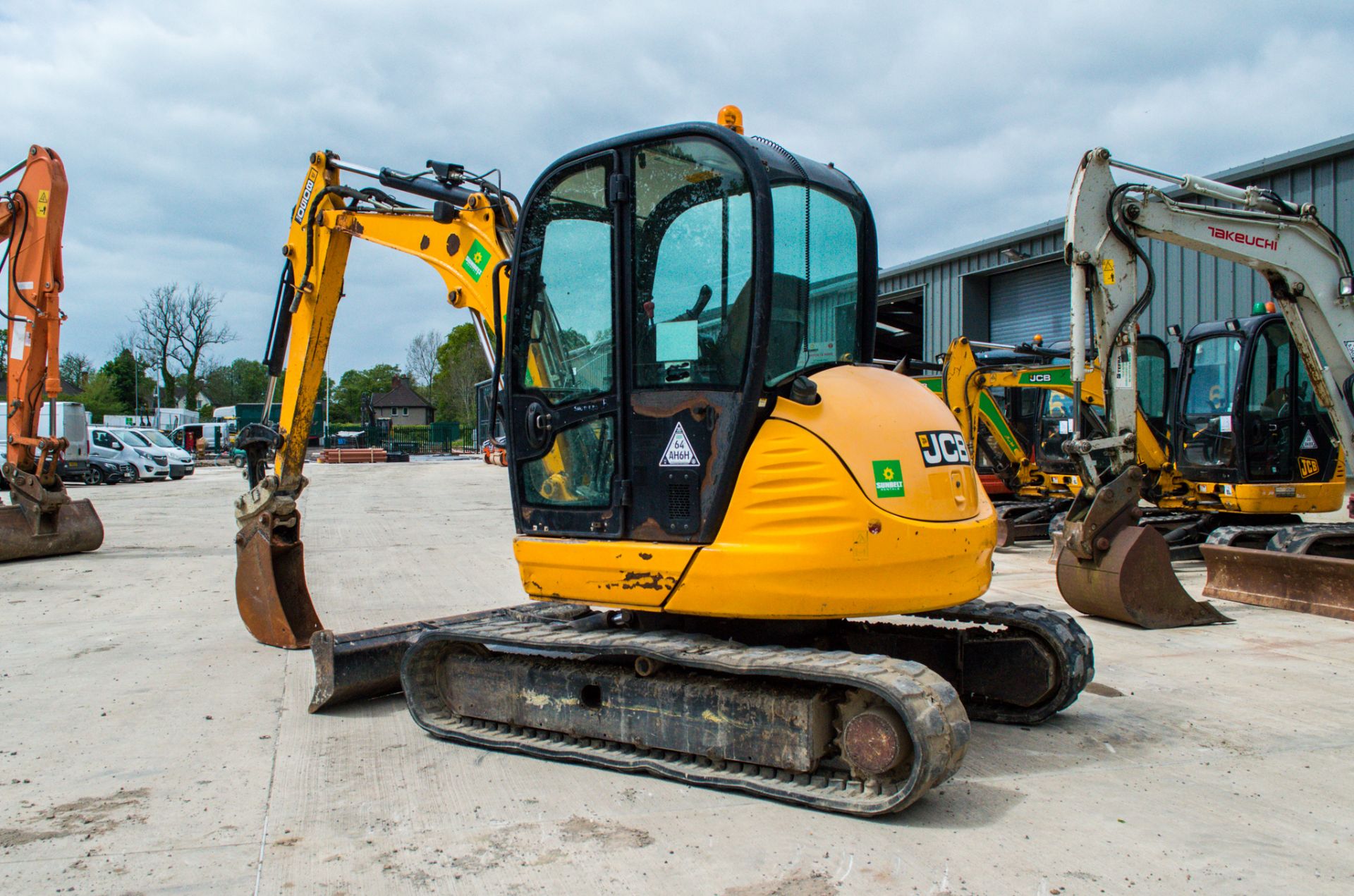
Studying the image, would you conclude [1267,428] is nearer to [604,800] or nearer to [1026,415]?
[1026,415]

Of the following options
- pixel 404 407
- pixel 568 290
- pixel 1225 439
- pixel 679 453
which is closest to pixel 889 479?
pixel 679 453

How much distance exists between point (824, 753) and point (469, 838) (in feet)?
4.71

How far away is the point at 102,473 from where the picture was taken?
31172mm

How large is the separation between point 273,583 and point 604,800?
392cm

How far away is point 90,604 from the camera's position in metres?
9.14

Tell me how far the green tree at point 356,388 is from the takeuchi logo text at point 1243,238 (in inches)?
4144

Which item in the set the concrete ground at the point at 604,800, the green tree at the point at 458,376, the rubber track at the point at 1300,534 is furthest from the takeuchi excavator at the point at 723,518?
the green tree at the point at 458,376

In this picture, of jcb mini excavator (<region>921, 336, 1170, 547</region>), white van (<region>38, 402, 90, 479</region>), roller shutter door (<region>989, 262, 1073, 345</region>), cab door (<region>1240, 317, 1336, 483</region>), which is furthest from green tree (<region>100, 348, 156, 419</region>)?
cab door (<region>1240, 317, 1336, 483</region>)

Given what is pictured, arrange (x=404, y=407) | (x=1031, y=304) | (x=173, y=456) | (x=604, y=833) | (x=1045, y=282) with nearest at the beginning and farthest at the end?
(x=604, y=833) → (x=1045, y=282) → (x=1031, y=304) → (x=173, y=456) → (x=404, y=407)

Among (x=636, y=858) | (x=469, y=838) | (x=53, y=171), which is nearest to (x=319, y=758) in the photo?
(x=469, y=838)

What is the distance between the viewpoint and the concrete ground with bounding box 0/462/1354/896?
3.46 metres

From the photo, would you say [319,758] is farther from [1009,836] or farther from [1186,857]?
[1186,857]

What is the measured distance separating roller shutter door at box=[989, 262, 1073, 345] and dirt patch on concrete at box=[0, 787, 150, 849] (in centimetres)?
2033

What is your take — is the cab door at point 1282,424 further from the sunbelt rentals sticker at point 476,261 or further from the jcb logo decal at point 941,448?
the sunbelt rentals sticker at point 476,261
